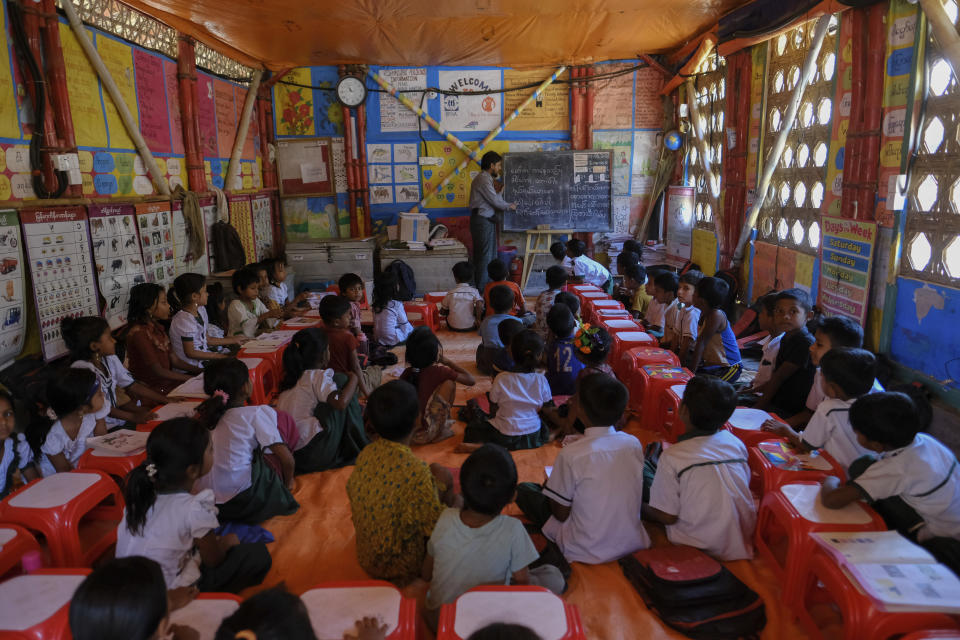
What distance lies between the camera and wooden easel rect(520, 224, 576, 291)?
7.79 meters

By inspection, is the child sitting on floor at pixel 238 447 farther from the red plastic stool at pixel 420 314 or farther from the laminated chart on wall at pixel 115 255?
the red plastic stool at pixel 420 314

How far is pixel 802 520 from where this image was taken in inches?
77.2

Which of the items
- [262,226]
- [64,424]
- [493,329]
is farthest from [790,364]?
[262,226]

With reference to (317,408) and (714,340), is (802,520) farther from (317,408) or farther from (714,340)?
(317,408)

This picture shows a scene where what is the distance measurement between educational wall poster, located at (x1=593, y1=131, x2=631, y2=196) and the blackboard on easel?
285 mm

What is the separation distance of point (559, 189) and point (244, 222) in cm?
384

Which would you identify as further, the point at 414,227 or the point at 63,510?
the point at 414,227

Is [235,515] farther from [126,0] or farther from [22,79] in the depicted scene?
[126,0]

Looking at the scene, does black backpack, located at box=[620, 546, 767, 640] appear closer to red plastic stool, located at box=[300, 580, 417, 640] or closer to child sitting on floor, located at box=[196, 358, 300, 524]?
red plastic stool, located at box=[300, 580, 417, 640]

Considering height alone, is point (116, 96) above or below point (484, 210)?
above

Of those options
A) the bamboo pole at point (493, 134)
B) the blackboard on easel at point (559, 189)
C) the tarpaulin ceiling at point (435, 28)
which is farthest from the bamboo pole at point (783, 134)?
the bamboo pole at point (493, 134)

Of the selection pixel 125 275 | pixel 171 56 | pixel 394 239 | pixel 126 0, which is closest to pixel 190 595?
pixel 125 275

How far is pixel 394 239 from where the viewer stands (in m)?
7.80

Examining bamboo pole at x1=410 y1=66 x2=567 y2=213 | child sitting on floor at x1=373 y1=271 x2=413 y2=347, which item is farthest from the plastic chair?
bamboo pole at x1=410 y1=66 x2=567 y2=213
